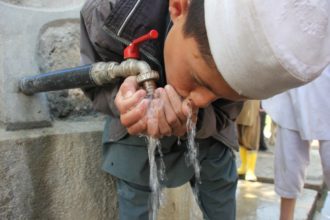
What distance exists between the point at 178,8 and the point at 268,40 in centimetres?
34

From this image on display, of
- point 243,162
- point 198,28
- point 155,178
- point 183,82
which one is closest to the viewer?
point 198,28

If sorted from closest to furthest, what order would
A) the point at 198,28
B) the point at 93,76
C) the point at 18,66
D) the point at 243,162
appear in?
the point at 198,28
the point at 93,76
the point at 18,66
the point at 243,162

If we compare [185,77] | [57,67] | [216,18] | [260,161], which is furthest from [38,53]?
[260,161]

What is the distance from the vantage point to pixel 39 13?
1.69 metres

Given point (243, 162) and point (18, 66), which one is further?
point (243, 162)

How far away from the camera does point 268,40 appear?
2.69 feet

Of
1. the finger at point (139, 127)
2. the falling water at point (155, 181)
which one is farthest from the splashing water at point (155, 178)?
the finger at point (139, 127)

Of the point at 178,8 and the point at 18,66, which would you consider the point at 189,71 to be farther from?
the point at 18,66

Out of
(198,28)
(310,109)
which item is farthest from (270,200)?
(198,28)

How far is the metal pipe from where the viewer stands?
1.03 m

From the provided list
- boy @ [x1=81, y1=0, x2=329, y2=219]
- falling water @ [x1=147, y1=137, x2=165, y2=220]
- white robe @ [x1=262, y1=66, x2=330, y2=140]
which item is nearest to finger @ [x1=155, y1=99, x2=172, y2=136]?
boy @ [x1=81, y1=0, x2=329, y2=219]

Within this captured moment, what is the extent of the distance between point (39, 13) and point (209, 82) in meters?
0.98

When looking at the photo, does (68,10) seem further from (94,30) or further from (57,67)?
(94,30)

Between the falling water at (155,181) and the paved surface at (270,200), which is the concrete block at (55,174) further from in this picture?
the paved surface at (270,200)
